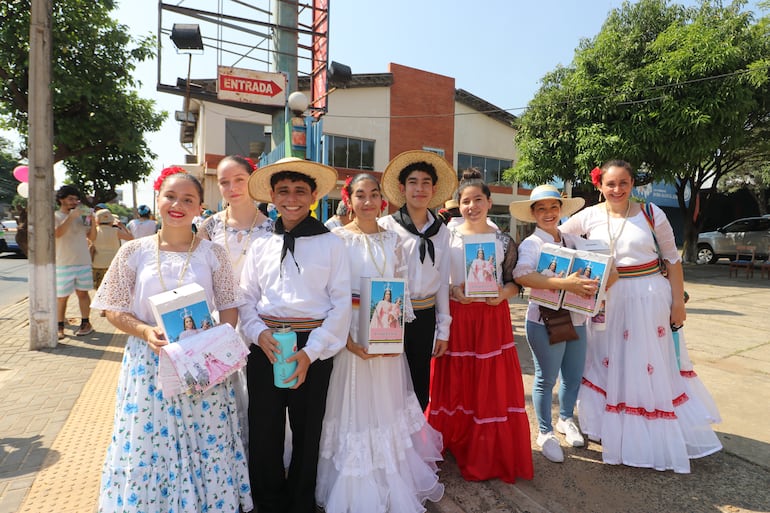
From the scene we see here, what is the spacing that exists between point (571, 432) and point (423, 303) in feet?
5.27

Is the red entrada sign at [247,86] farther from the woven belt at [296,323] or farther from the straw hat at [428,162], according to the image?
the woven belt at [296,323]

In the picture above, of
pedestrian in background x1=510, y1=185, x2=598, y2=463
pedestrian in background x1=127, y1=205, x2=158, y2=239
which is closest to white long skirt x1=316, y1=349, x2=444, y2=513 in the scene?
pedestrian in background x1=510, y1=185, x2=598, y2=463

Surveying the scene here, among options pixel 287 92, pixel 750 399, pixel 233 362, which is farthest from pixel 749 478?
pixel 287 92

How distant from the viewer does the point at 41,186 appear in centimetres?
569

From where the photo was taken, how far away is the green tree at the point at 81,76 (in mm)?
6746

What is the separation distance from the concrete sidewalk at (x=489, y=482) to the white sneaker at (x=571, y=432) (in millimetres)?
60

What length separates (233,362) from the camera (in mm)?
2178

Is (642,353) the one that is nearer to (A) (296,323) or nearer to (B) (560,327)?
(B) (560,327)

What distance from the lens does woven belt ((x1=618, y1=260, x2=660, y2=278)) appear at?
3160 mm

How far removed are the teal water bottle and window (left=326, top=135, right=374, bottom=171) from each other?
16.5 meters

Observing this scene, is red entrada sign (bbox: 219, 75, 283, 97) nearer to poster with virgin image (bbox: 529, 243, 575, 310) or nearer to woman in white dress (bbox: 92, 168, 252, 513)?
woman in white dress (bbox: 92, 168, 252, 513)

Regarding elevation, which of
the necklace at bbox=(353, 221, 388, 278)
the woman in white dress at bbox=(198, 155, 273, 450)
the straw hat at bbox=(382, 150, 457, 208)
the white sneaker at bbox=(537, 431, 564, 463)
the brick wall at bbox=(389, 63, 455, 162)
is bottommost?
the white sneaker at bbox=(537, 431, 564, 463)

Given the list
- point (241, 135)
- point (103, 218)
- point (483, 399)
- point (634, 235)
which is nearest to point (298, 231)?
point (483, 399)

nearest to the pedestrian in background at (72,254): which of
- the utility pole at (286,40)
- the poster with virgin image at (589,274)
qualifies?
the utility pole at (286,40)
